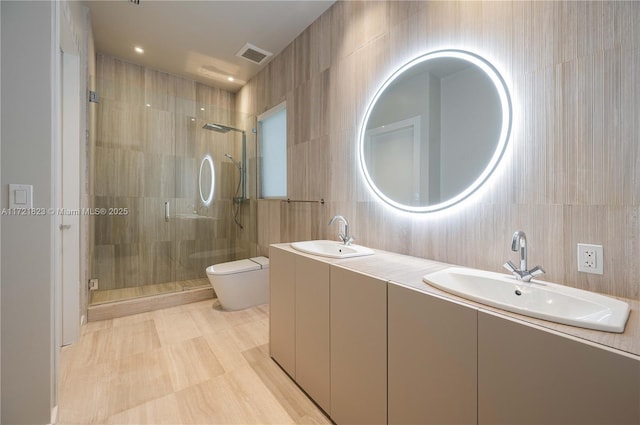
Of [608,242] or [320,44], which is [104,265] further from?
[608,242]

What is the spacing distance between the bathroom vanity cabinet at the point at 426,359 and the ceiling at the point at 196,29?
2063 mm

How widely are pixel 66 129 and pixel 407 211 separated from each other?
251 centimetres

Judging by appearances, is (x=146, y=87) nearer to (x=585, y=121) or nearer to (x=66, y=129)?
(x=66, y=129)

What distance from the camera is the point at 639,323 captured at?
2.43 ft

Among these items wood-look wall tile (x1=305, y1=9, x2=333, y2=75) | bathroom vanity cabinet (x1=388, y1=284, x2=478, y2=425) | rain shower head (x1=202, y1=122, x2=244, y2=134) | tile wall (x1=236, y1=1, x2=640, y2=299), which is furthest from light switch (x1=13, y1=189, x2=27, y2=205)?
rain shower head (x1=202, y1=122, x2=244, y2=134)

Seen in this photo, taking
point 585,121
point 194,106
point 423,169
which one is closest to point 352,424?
point 423,169

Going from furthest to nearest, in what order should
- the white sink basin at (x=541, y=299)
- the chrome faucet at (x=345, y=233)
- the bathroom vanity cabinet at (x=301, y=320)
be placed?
the chrome faucet at (x=345, y=233)
the bathroom vanity cabinet at (x=301, y=320)
the white sink basin at (x=541, y=299)

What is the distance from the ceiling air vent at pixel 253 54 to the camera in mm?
2791

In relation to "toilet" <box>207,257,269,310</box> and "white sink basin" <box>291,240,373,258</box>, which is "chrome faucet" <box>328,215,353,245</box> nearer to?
"white sink basin" <box>291,240,373,258</box>

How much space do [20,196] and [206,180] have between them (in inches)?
77.7

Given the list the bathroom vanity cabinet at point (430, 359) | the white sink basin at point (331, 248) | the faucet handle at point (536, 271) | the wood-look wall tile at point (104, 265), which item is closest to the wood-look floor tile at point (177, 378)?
the wood-look wall tile at point (104, 265)

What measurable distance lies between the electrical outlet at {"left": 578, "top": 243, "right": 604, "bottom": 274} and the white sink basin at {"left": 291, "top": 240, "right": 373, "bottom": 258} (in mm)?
922

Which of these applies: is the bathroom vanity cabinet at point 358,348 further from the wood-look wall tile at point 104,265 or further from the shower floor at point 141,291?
the wood-look wall tile at point 104,265

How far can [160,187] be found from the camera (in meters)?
2.99
